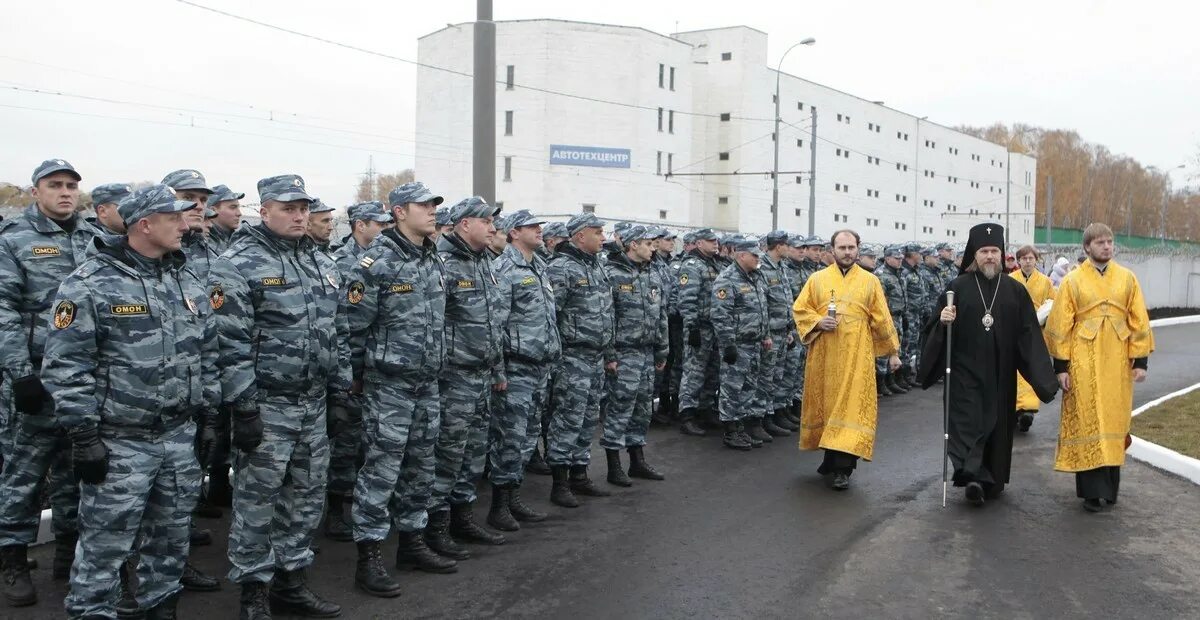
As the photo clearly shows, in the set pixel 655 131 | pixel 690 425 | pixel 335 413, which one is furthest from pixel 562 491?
pixel 655 131

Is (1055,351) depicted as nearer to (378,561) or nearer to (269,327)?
(378,561)

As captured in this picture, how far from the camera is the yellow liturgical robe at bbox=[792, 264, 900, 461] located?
8773 mm

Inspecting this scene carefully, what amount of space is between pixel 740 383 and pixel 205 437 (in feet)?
20.8

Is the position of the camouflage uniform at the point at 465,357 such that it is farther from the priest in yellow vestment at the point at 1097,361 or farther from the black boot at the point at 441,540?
the priest in yellow vestment at the point at 1097,361

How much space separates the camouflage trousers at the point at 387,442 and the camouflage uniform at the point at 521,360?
124 cm

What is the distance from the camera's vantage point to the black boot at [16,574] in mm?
5500

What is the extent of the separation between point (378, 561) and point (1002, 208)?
328 feet

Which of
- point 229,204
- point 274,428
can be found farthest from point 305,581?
point 229,204

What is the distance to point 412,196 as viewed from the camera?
613cm

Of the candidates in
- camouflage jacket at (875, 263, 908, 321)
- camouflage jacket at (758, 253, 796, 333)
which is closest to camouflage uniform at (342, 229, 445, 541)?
camouflage jacket at (758, 253, 796, 333)

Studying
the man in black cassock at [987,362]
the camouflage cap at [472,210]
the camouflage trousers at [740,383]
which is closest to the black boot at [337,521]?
the camouflage cap at [472,210]

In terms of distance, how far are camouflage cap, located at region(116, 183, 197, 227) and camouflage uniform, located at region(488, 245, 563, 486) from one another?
2871 millimetres

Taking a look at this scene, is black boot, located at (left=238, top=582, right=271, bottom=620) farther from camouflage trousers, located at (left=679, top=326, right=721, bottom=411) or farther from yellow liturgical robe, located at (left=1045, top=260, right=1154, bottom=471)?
camouflage trousers, located at (left=679, top=326, right=721, bottom=411)

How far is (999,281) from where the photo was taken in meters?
8.46
